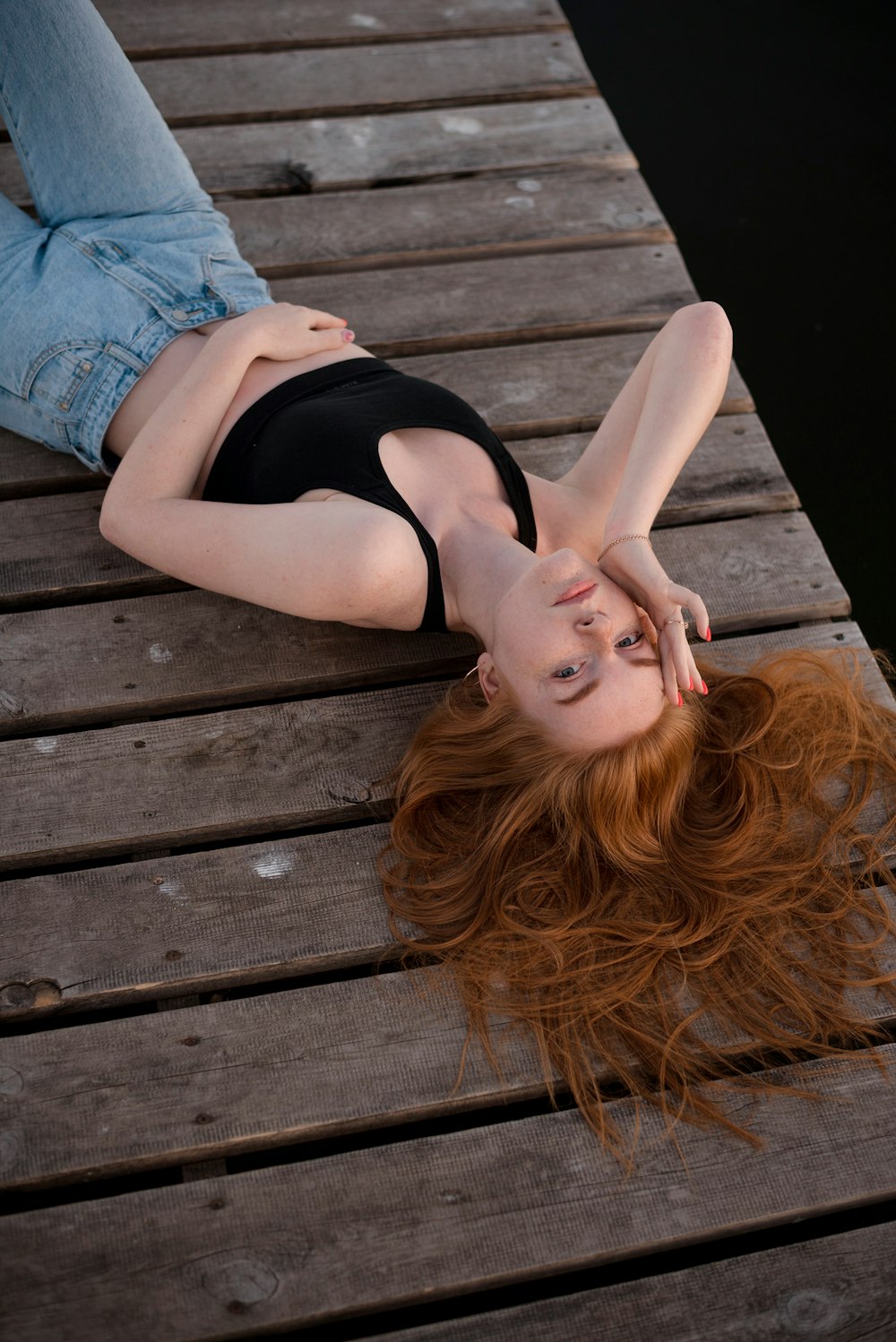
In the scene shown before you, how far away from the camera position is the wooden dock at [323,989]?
5.15 feet

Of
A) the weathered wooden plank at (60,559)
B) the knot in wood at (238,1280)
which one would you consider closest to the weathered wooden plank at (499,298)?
the weathered wooden plank at (60,559)

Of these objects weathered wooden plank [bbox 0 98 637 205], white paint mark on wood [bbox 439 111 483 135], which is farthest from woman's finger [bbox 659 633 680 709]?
white paint mark on wood [bbox 439 111 483 135]

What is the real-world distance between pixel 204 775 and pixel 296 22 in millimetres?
2393

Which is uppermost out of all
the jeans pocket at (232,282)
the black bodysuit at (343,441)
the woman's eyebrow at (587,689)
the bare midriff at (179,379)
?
the jeans pocket at (232,282)

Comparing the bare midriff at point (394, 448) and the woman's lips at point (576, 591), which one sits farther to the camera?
the bare midriff at point (394, 448)

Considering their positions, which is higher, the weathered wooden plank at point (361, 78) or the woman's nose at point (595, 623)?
the weathered wooden plank at point (361, 78)

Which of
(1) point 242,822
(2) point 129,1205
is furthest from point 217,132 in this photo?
(2) point 129,1205

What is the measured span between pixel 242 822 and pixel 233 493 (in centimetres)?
62

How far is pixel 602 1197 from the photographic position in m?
1.63

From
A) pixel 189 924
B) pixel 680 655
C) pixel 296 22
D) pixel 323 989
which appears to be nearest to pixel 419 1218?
pixel 323 989

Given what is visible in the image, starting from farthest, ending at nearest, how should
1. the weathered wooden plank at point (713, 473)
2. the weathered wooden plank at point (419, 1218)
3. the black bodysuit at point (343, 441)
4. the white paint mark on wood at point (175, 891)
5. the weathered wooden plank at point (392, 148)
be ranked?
the weathered wooden plank at point (392, 148) → the weathered wooden plank at point (713, 473) → the black bodysuit at point (343, 441) → the white paint mark on wood at point (175, 891) → the weathered wooden plank at point (419, 1218)

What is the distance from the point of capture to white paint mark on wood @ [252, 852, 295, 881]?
189 cm

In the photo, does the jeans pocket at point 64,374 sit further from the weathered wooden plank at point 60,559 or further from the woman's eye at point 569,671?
the woman's eye at point 569,671

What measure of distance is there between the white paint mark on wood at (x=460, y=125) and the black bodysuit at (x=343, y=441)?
46.7 inches
